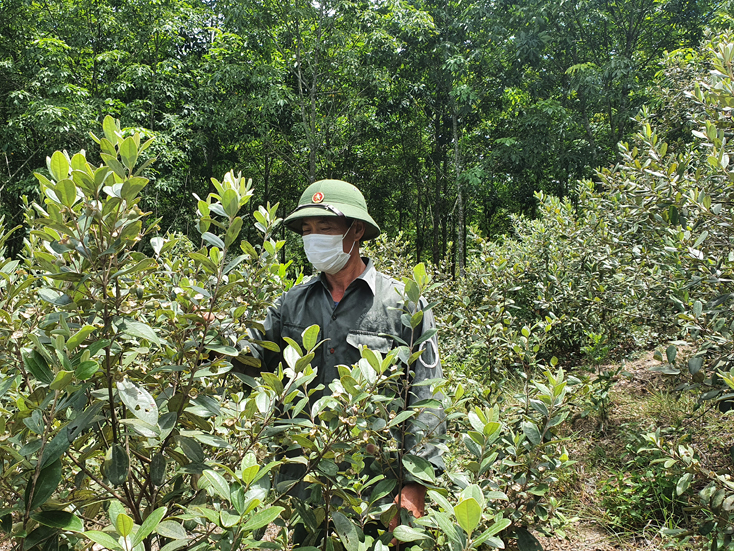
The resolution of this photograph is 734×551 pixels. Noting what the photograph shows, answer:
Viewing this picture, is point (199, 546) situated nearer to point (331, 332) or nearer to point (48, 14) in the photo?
point (331, 332)

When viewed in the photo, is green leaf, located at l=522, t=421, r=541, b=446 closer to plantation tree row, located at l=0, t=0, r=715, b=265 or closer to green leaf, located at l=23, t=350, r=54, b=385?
green leaf, located at l=23, t=350, r=54, b=385

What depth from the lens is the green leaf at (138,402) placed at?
968 millimetres

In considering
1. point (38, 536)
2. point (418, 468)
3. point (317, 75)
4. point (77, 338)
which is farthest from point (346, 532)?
point (317, 75)

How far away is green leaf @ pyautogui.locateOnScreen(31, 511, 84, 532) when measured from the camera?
2.74ft

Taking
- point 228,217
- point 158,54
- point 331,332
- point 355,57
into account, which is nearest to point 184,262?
A: point 331,332

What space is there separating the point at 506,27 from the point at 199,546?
16.6 meters

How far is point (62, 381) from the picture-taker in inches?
32.6

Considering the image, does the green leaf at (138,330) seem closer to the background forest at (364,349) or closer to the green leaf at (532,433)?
the background forest at (364,349)

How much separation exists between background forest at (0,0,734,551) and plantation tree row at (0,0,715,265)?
0.12m

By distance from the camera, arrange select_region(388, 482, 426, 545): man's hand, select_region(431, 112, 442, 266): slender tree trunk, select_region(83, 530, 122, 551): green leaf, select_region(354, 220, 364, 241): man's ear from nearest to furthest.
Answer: select_region(83, 530, 122, 551): green leaf
select_region(388, 482, 426, 545): man's hand
select_region(354, 220, 364, 241): man's ear
select_region(431, 112, 442, 266): slender tree trunk

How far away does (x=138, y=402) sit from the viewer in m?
0.99

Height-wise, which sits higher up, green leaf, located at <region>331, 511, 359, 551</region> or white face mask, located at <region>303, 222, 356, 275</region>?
white face mask, located at <region>303, 222, 356, 275</region>

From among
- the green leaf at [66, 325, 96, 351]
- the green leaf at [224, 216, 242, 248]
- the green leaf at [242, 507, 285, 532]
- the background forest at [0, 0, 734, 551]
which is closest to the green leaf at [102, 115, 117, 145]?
the background forest at [0, 0, 734, 551]

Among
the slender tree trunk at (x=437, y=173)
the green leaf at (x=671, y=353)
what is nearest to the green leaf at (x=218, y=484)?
the green leaf at (x=671, y=353)
